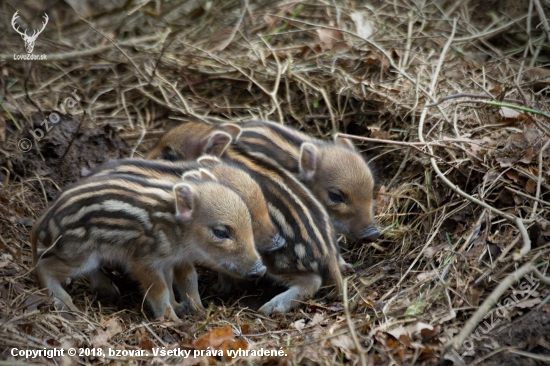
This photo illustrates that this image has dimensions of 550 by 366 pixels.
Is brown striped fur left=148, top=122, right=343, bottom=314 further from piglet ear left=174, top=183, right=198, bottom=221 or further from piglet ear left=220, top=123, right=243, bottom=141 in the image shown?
piglet ear left=174, top=183, right=198, bottom=221

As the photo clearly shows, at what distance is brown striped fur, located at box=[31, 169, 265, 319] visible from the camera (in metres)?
4.38

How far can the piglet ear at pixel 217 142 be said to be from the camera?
5363 millimetres

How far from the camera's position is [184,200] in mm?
4434

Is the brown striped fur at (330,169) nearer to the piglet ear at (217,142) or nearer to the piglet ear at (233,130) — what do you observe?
the piglet ear at (233,130)

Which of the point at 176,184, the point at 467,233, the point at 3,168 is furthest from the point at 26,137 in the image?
the point at 467,233

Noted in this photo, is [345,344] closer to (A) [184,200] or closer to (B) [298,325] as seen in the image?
(B) [298,325]

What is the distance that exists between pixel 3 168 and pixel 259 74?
9.56 ft

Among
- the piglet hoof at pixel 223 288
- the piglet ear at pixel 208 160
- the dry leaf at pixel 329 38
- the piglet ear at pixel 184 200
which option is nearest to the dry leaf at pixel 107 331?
the piglet ear at pixel 184 200

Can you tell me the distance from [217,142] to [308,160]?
0.82 m

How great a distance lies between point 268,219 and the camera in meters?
4.68

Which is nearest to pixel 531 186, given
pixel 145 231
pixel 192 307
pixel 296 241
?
pixel 296 241

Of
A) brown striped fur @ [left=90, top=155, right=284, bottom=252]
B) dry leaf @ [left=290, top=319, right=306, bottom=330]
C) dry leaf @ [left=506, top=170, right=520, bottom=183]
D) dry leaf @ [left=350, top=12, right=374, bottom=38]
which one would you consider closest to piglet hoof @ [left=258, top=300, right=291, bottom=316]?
dry leaf @ [left=290, top=319, right=306, bottom=330]

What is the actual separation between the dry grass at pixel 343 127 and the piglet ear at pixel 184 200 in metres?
0.76

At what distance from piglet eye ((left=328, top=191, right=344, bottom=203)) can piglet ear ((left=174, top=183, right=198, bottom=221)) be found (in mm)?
1355
